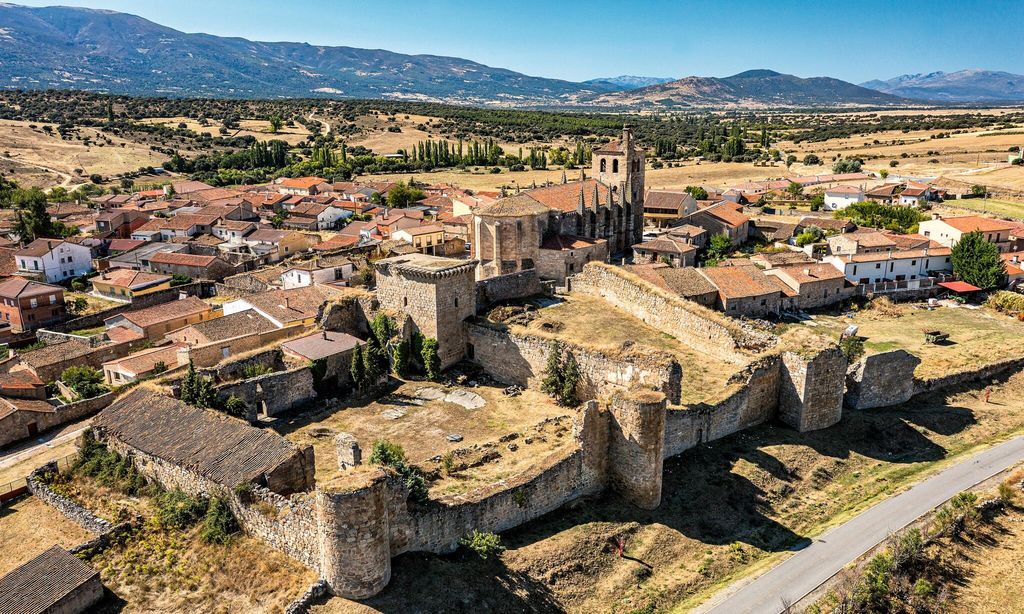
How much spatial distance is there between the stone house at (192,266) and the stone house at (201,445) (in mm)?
31417

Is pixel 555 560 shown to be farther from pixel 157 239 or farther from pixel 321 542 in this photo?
pixel 157 239

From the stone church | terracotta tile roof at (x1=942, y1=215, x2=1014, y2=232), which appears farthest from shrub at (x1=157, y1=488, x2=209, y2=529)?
terracotta tile roof at (x1=942, y1=215, x2=1014, y2=232)

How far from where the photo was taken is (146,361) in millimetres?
31891

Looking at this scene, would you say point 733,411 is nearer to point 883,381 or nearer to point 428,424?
point 883,381

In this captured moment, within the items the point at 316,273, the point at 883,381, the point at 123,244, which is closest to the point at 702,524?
the point at 883,381

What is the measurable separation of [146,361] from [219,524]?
53.8ft

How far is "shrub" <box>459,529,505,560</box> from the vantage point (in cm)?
1781

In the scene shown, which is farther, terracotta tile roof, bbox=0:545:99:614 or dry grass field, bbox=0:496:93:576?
dry grass field, bbox=0:496:93:576

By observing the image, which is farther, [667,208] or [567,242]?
[667,208]

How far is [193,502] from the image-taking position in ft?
63.1

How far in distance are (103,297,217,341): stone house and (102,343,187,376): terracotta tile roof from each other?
466cm

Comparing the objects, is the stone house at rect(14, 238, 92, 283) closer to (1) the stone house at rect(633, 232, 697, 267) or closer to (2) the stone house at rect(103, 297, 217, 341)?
(2) the stone house at rect(103, 297, 217, 341)

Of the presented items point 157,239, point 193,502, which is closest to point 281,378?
point 193,502

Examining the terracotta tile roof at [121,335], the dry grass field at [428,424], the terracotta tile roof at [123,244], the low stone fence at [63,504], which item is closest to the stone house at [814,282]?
the dry grass field at [428,424]
